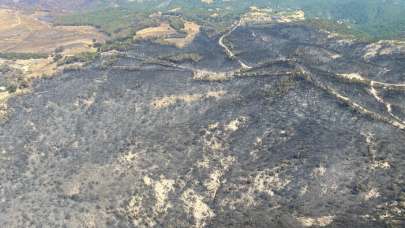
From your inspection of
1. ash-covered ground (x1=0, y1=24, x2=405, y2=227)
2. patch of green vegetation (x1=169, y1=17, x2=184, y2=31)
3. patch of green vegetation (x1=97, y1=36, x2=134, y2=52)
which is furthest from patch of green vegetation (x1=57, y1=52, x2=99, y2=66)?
patch of green vegetation (x1=169, y1=17, x2=184, y2=31)

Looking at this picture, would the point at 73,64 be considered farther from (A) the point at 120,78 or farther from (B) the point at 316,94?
(B) the point at 316,94

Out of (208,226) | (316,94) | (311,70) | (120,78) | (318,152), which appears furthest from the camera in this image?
(120,78)

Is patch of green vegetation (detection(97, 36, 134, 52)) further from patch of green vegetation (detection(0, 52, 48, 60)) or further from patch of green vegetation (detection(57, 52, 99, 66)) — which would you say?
patch of green vegetation (detection(0, 52, 48, 60))

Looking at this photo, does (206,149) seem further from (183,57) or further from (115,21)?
(115,21)

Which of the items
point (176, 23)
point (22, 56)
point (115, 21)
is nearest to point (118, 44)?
point (22, 56)

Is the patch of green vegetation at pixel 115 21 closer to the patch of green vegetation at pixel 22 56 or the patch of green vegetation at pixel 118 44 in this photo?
the patch of green vegetation at pixel 118 44

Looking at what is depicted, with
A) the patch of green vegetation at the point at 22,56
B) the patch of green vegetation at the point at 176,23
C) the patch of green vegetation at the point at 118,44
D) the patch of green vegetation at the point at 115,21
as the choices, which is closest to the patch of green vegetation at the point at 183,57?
the patch of green vegetation at the point at 118,44

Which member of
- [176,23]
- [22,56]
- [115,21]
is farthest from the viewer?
[115,21]

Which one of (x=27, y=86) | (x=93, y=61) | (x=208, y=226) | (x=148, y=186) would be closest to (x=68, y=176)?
(x=148, y=186)
